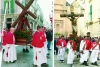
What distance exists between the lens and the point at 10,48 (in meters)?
2.50

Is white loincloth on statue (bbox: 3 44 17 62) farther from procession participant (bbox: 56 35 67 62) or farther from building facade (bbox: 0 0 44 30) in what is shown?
procession participant (bbox: 56 35 67 62)

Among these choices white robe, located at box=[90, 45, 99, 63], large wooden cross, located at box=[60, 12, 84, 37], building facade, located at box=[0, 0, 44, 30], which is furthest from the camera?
A: white robe, located at box=[90, 45, 99, 63]

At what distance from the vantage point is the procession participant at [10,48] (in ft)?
8.04

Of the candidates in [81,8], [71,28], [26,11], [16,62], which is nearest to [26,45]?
[16,62]

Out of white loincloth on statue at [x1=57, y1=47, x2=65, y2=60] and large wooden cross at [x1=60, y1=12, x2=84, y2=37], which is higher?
large wooden cross at [x1=60, y1=12, x2=84, y2=37]

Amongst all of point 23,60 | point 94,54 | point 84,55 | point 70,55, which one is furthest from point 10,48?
point 94,54

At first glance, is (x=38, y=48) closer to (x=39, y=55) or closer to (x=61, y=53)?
(x=39, y=55)

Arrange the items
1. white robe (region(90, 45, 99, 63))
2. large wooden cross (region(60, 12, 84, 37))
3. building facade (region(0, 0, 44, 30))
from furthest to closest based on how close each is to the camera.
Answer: white robe (region(90, 45, 99, 63)), large wooden cross (region(60, 12, 84, 37)), building facade (region(0, 0, 44, 30))

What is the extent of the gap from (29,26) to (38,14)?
0.55 feet

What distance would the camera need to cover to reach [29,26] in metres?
2.40

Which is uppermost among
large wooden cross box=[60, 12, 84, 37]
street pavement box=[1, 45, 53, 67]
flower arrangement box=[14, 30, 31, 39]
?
large wooden cross box=[60, 12, 84, 37]

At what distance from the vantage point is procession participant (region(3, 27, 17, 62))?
245 centimetres

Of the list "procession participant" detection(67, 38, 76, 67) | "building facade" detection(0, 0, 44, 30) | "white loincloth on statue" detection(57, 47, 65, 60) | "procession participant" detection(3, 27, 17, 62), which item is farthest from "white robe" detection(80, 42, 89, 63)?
"procession participant" detection(3, 27, 17, 62)

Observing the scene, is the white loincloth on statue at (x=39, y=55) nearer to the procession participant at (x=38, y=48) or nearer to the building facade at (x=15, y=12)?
the procession participant at (x=38, y=48)
